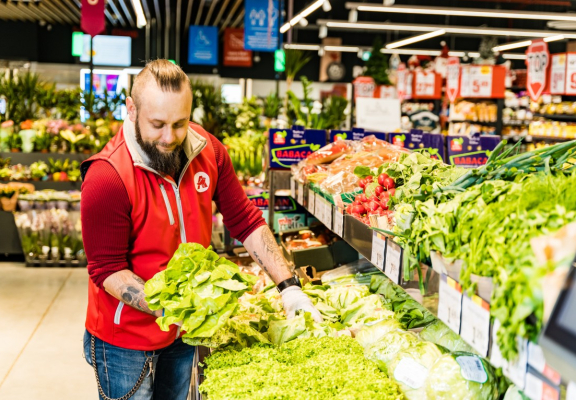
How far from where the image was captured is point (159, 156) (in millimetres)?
2121

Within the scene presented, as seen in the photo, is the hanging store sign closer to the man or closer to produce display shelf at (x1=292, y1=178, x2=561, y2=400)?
the man

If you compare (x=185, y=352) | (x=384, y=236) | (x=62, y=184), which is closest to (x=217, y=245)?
(x=185, y=352)

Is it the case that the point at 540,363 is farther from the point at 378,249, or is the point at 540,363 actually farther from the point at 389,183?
Result: the point at 389,183

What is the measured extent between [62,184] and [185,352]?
627 centimetres

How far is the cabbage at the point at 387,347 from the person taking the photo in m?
1.99

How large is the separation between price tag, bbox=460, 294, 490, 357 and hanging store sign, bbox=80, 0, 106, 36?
25.8ft

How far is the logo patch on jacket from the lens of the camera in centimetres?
232

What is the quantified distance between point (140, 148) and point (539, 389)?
151 cm

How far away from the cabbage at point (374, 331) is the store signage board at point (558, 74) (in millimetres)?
9315

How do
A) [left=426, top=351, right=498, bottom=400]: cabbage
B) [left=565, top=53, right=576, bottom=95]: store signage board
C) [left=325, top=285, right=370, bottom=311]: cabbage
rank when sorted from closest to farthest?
1. [left=426, top=351, right=498, bottom=400]: cabbage
2. [left=325, top=285, right=370, bottom=311]: cabbage
3. [left=565, top=53, right=576, bottom=95]: store signage board

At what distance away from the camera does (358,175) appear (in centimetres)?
317

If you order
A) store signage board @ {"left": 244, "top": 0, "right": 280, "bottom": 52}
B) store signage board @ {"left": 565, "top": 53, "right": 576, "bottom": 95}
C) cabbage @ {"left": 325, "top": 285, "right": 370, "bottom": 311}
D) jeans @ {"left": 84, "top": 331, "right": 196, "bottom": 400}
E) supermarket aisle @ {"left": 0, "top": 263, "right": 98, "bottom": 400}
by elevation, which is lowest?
supermarket aisle @ {"left": 0, "top": 263, "right": 98, "bottom": 400}

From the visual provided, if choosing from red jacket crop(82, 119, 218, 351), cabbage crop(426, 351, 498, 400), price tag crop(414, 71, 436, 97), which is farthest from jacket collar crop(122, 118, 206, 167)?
price tag crop(414, 71, 436, 97)

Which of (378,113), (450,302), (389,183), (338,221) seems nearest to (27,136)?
(378,113)
